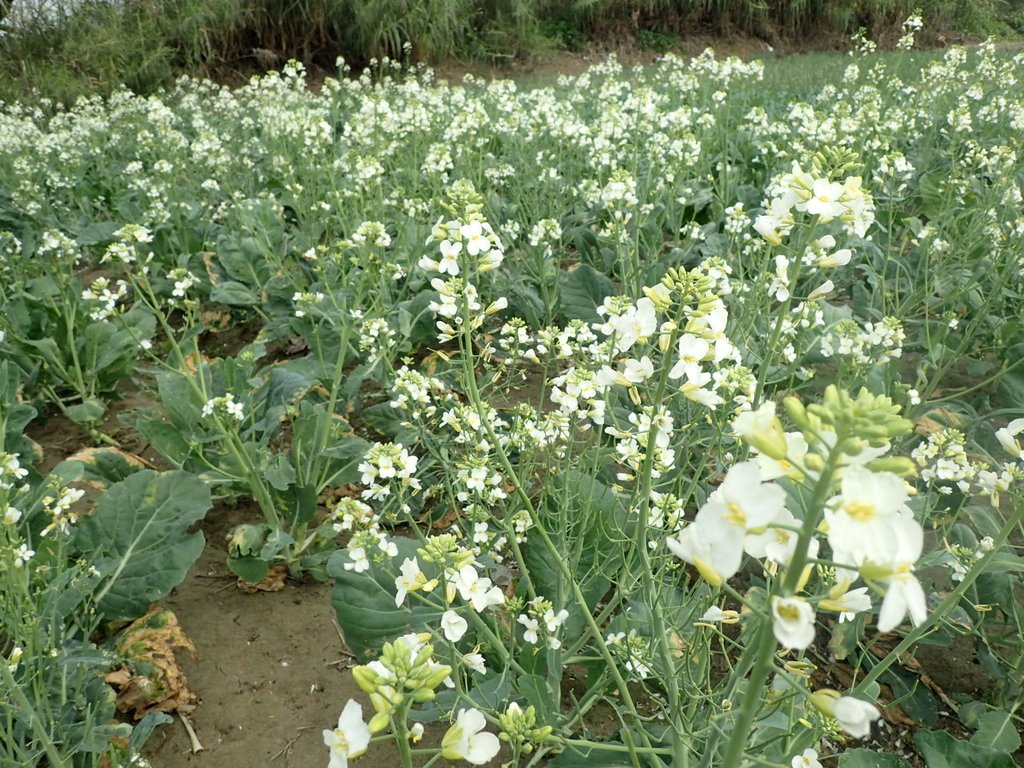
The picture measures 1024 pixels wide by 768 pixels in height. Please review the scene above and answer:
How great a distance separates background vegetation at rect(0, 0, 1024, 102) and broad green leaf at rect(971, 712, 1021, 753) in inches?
497

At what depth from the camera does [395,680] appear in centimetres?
94

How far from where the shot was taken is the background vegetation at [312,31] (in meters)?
12.0

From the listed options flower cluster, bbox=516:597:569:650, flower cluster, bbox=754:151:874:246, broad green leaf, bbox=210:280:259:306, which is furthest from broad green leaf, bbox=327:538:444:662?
broad green leaf, bbox=210:280:259:306

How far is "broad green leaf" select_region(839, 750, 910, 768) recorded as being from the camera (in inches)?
65.7

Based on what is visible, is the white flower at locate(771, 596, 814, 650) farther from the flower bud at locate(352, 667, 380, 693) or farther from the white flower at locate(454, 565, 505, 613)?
the white flower at locate(454, 565, 505, 613)

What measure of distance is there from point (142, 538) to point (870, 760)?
219 cm

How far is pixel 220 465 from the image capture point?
272 centimetres

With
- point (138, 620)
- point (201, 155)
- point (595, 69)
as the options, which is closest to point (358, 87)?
point (595, 69)

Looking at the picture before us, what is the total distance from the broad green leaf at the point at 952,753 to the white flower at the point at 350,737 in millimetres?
1406

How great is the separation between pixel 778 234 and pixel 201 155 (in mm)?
4578

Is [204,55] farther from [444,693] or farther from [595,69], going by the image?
[444,693]

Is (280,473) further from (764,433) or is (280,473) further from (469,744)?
(764,433)

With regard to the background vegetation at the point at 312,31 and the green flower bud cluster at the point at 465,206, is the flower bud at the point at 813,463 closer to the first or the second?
the green flower bud cluster at the point at 465,206

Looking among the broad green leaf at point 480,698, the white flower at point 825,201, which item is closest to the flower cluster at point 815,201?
the white flower at point 825,201
